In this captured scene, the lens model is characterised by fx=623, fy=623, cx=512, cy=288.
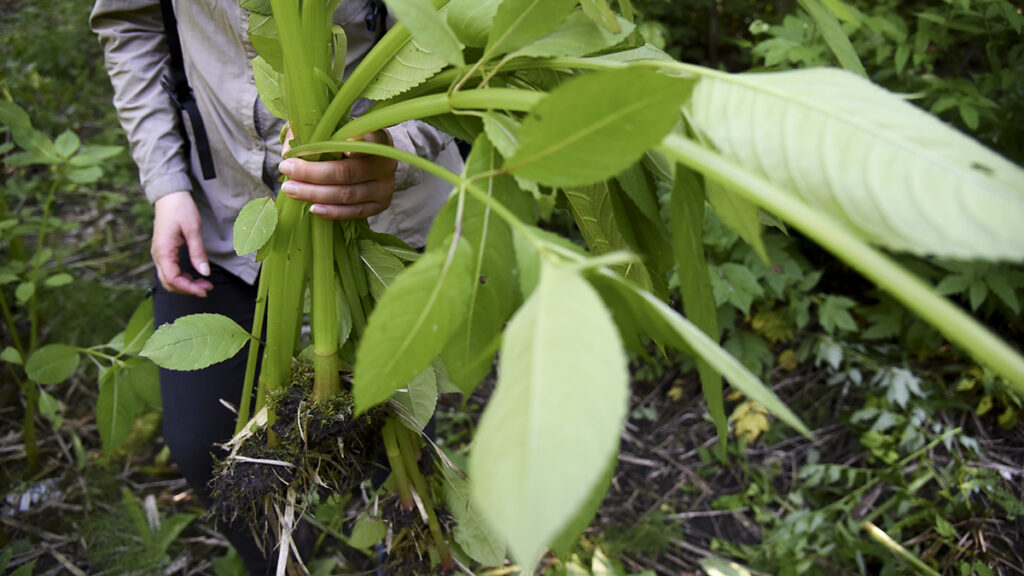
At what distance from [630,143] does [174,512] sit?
5.41 feet

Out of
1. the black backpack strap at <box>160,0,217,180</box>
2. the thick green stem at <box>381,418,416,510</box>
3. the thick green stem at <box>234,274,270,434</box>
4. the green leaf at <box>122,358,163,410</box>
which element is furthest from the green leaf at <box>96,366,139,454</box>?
the thick green stem at <box>381,418,416,510</box>

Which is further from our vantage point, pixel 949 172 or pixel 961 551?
pixel 961 551

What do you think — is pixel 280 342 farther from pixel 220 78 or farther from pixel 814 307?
pixel 814 307

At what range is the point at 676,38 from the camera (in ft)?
7.50

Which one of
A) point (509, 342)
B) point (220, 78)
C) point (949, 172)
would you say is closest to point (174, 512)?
point (220, 78)

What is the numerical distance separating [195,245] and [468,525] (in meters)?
0.65

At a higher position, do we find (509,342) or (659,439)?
(509,342)

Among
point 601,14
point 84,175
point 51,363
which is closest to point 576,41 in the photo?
point 601,14

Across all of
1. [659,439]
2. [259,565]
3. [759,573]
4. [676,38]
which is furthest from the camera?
[676,38]

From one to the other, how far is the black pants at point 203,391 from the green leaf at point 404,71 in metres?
0.71

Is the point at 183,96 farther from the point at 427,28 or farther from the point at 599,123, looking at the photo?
the point at 599,123

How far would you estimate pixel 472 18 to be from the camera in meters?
0.46

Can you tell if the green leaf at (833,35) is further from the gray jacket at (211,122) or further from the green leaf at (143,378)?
the green leaf at (143,378)

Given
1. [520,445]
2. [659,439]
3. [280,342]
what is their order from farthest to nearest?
1. [659,439]
2. [280,342]
3. [520,445]
